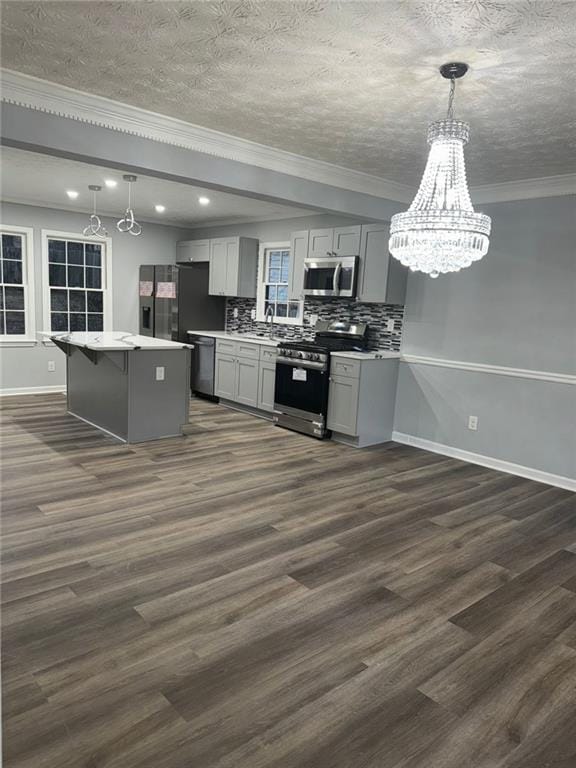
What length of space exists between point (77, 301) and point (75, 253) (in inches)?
25.6

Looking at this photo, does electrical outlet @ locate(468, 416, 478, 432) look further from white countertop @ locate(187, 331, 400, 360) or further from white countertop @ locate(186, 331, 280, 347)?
white countertop @ locate(186, 331, 280, 347)

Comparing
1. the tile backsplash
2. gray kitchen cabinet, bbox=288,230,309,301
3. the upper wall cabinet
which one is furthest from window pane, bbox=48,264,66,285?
the upper wall cabinet

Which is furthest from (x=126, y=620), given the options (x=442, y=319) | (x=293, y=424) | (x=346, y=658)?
(x=442, y=319)

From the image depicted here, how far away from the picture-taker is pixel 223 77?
257 cm

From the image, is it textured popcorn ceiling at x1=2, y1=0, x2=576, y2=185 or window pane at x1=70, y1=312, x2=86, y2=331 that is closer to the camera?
textured popcorn ceiling at x1=2, y1=0, x2=576, y2=185

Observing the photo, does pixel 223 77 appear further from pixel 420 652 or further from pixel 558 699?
pixel 558 699

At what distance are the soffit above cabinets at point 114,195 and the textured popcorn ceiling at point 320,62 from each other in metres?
1.87

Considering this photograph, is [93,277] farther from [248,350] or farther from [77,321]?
[248,350]

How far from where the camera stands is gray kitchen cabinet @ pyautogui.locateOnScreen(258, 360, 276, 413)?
600cm

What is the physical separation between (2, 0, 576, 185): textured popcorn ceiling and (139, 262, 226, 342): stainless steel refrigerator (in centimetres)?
376

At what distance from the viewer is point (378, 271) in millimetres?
5156

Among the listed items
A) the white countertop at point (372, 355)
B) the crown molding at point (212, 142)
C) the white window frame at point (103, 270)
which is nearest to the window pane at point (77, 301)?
the white window frame at point (103, 270)

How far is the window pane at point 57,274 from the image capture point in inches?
271

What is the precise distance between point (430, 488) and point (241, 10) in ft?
11.1
